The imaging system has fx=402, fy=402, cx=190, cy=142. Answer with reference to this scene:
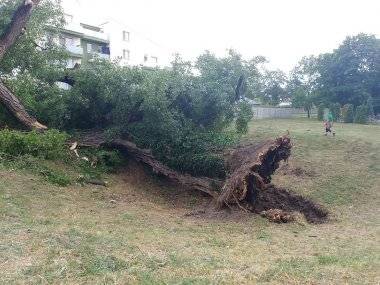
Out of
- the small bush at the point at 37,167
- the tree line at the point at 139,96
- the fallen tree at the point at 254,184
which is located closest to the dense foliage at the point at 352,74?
the tree line at the point at 139,96

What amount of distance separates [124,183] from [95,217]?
403 centimetres

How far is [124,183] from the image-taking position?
12.3m

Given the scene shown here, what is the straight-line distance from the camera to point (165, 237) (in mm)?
7156

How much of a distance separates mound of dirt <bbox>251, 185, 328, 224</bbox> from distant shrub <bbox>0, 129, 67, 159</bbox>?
590 cm

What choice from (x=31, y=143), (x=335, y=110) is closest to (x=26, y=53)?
(x=31, y=143)

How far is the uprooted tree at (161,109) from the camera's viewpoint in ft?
38.7

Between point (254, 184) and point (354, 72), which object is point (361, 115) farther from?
point (254, 184)

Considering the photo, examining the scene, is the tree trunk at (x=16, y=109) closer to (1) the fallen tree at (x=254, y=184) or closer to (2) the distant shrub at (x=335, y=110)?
(1) the fallen tree at (x=254, y=184)

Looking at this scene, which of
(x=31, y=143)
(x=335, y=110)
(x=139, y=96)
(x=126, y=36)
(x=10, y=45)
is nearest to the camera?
(x=31, y=143)

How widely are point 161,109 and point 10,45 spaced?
5500 mm

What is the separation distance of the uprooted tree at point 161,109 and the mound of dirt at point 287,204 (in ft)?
0.34

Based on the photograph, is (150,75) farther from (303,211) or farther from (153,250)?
(153,250)

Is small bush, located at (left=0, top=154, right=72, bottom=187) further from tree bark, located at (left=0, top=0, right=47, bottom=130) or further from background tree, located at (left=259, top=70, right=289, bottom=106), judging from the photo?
background tree, located at (left=259, top=70, right=289, bottom=106)

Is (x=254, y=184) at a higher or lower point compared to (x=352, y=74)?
lower
